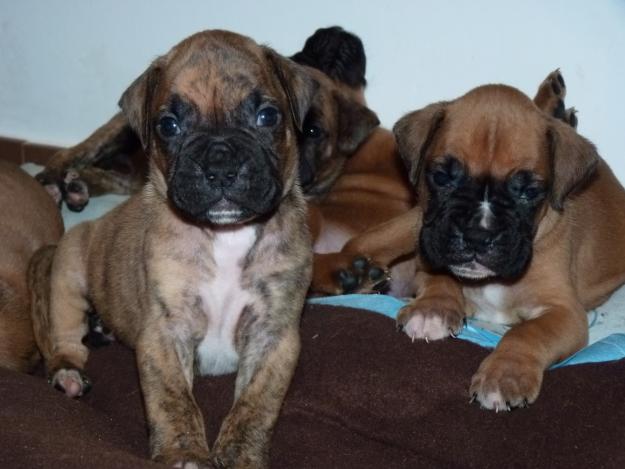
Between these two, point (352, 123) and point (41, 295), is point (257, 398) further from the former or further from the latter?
point (352, 123)

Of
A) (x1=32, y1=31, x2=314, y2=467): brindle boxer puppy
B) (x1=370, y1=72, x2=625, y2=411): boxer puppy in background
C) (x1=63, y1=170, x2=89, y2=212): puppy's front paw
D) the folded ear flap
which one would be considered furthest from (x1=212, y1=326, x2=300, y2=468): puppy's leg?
(x1=63, y1=170, x2=89, y2=212): puppy's front paw

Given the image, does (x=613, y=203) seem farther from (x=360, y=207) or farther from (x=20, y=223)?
(x=20, y=223)

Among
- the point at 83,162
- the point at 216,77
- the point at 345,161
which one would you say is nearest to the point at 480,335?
the point at 345,161

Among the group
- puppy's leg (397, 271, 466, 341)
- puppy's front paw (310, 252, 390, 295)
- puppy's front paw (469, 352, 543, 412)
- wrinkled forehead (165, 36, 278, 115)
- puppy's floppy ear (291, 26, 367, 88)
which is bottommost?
puppy's front paw (310, 252, 390, 295)

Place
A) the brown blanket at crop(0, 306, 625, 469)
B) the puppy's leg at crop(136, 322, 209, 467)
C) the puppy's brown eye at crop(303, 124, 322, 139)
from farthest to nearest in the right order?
the puppy's brown eye at crop(303, 124, 322, 139) → the brown blanket at crop(0, 306, 625, 469) → the puppy's leg at crop(136, 322, 209, 467)

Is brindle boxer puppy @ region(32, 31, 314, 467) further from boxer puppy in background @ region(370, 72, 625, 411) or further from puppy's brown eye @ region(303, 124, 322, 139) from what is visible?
puppy's brown eye @ region(303, 124, 322, 139)

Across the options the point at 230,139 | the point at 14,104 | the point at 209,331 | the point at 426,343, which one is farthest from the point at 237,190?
the point at 14,104

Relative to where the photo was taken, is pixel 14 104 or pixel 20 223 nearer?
pixel 20 223
